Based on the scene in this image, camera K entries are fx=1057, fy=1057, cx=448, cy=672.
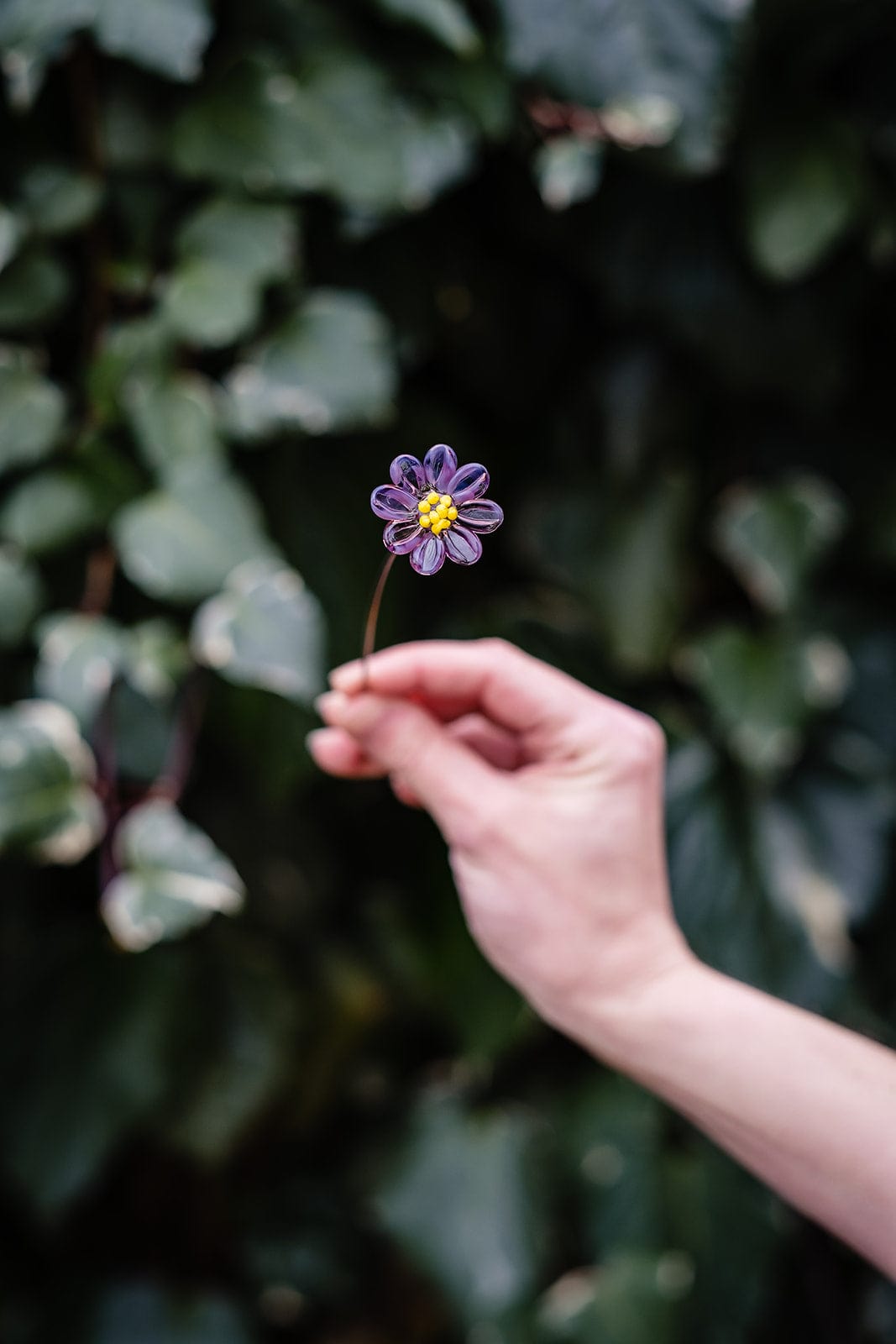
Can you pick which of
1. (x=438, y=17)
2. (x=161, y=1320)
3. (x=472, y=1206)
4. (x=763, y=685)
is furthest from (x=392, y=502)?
(x=161, y=1320)

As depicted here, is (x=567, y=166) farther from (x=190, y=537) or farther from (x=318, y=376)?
(x=190, y=537)

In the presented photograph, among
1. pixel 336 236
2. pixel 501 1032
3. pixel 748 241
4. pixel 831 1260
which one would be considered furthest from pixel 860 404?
pixel 831 1260

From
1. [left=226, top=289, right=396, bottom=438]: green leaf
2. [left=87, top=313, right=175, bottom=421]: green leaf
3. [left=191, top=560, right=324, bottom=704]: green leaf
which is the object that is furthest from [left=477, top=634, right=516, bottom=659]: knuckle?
[left=87, top=313, right=175, bottom=421]: green leaf

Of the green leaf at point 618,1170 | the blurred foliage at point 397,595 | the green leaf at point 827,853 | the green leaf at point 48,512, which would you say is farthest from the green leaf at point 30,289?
the green leaf at point 618,1170

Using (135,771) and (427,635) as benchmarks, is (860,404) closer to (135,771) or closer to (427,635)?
(427,635)

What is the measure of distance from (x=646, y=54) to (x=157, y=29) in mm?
350

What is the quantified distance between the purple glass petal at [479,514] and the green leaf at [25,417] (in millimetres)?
422

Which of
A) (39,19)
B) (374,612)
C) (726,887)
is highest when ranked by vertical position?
(39,19)

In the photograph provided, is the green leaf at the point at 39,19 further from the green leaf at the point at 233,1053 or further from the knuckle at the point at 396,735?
the green leaf at the point at 233,1053

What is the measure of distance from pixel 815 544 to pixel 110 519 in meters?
0.62

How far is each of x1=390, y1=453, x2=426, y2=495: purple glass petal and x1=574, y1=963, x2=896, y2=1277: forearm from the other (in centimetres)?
31

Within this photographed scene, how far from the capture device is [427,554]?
0.47 m

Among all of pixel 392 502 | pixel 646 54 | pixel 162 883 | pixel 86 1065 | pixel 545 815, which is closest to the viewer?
pixel 392 502

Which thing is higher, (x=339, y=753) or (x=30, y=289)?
(x=30, y=289)
